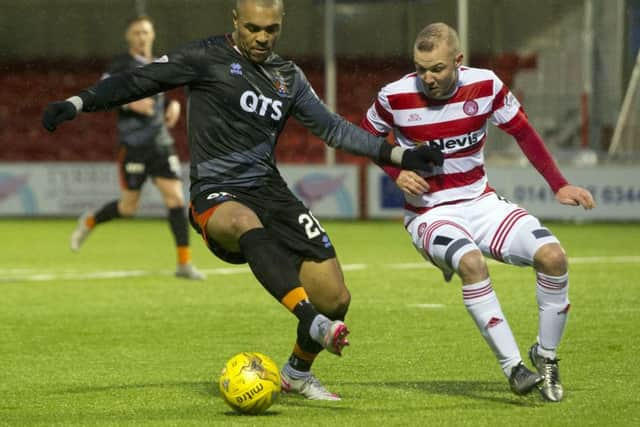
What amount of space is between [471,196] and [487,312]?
2.68 feet

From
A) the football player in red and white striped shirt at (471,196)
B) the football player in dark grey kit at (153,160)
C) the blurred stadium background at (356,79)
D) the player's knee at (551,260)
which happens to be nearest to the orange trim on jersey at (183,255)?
the football player in dark grey kit at (153,160)

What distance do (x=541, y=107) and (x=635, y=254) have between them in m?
6.94

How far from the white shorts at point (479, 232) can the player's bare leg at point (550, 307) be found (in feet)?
0.23

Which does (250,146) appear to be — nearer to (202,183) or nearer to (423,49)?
(202,183)

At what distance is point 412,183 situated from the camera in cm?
664

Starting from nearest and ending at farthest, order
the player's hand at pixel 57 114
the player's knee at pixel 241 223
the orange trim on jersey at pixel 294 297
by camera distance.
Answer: the orange trim on jersey at pixel 294 297, the player's hand at pixel 57 114, the player's knee at pixel 241 223

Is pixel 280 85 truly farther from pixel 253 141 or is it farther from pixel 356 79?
pixel 356 79

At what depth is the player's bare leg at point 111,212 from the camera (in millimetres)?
12961

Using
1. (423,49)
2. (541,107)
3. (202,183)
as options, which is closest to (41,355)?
(202,183)

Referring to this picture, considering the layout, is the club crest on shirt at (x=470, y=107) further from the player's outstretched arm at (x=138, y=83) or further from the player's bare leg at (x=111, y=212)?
the player's bare leg at (x=111, y=212)

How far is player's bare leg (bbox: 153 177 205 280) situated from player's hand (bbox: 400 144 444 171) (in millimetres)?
6229

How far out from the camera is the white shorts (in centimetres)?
666

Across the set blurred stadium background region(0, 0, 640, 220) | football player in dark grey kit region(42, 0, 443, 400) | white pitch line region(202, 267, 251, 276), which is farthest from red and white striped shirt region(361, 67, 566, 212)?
blurred stadium background region(0, 0, 640, 220)

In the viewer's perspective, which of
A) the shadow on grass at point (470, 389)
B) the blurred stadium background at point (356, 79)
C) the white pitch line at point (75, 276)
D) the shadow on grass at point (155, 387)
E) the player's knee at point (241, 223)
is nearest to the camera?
the player's knee at point (241, 223)
